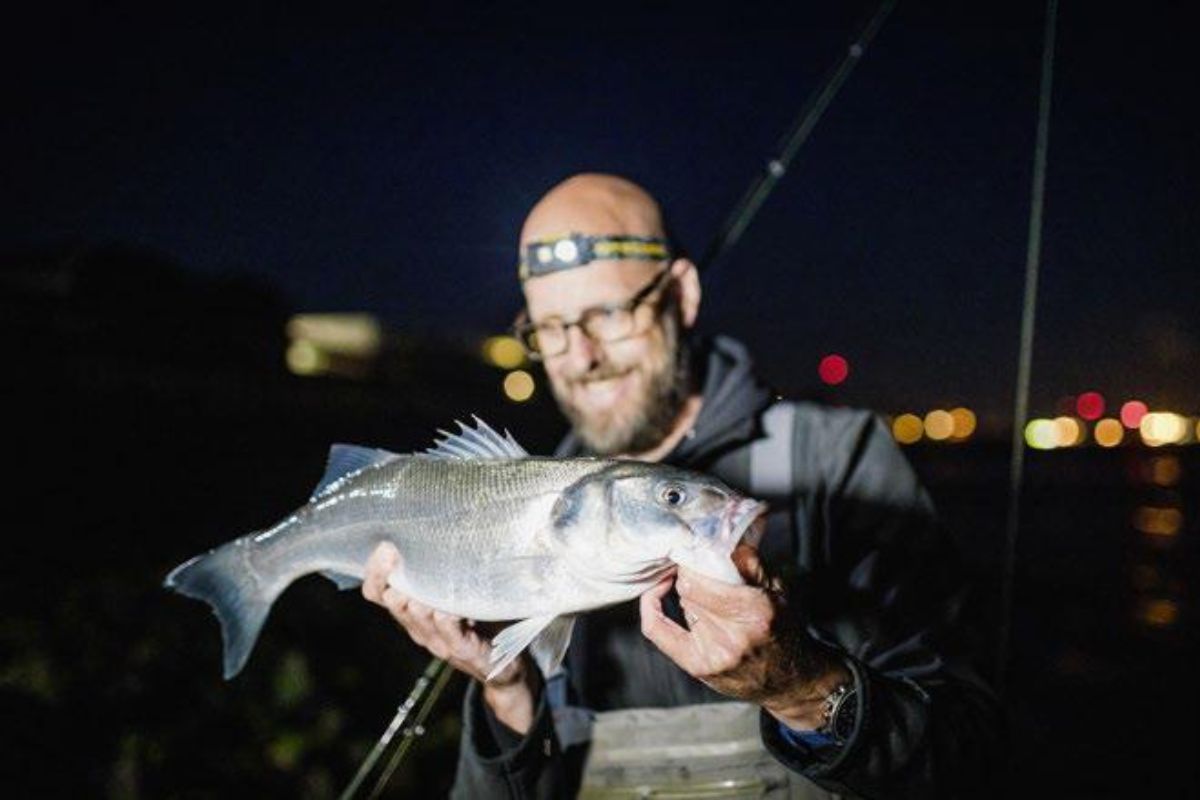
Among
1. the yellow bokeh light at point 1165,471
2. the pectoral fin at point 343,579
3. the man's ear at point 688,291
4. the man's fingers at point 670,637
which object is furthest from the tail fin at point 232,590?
the yellow bokeh light at point 1165,471

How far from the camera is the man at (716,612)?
2.11m

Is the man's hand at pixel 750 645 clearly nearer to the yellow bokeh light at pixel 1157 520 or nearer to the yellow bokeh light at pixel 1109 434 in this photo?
the yellow bokeh light at pixel 1157 520

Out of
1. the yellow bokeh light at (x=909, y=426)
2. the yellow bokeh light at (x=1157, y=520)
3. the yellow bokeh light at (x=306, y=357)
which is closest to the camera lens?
the yellow bokeh light at (x=1157, y=520)

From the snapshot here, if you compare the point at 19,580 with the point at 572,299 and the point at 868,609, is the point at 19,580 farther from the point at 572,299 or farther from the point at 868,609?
the point at 868,609

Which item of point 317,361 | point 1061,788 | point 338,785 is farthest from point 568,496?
point 317,361

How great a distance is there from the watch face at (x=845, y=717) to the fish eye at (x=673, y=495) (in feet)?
2.43

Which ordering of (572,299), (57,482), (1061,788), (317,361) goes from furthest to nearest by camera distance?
(317,361), (57,482), (1061,788), (572,299)

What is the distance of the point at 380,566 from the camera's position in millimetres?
2719

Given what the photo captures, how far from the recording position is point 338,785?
5.49 metres

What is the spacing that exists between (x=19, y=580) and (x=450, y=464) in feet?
27.0

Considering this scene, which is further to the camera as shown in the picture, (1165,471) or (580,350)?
(1165,471)

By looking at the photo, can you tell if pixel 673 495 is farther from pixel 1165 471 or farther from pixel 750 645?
pixel 1165 471

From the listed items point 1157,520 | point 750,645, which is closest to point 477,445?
point 750,645

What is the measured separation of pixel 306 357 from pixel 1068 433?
56430 millimetres
